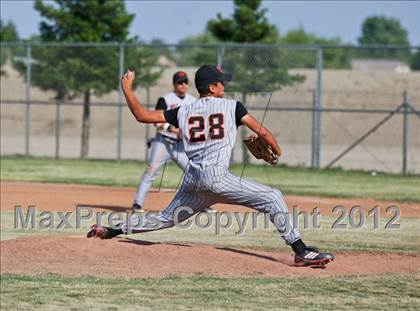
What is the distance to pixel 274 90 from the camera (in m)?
25.7

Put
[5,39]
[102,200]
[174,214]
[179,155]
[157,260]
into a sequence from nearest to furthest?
[174,214], [157,260], [179,155], [102,200], [5,39]

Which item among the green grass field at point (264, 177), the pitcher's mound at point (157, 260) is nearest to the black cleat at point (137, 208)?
the pitcher's mound at point (157, 260)

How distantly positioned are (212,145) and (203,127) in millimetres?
175

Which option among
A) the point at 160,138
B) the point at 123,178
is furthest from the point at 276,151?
the point at 123,178

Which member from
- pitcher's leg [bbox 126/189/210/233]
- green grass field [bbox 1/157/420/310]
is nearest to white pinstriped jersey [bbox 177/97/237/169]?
pitcher's leg [bbox 126/189/210/233]

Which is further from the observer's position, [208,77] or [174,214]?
[174,214]

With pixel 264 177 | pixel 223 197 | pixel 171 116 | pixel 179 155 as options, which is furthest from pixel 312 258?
pixel 264 177

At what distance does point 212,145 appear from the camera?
857 cm

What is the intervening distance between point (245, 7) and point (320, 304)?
20706 millimetres

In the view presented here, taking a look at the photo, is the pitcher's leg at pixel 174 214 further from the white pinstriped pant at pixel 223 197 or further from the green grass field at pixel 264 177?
the green grass field at pixel 264 177

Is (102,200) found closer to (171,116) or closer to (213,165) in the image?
(171,116)

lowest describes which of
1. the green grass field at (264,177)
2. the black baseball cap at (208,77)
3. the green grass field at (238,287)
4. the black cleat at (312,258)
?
the green grass field at (264,177)

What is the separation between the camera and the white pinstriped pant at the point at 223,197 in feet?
28.4

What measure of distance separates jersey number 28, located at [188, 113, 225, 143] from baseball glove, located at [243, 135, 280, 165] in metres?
0.36
